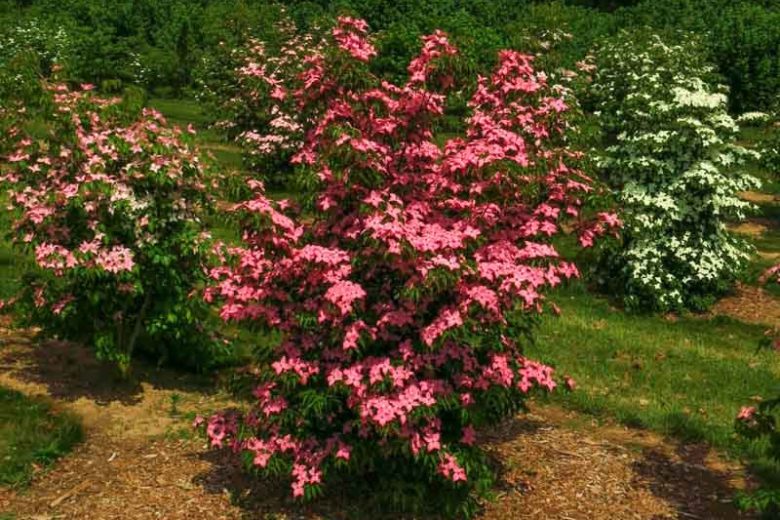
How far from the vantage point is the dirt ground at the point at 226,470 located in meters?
8.54

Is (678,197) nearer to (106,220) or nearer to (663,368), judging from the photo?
(663,368)

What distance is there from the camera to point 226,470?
30.4ft

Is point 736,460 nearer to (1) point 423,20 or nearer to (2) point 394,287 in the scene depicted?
(2) point 394,287

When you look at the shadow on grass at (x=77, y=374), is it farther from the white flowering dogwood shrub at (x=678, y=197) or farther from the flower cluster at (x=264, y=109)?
the flower cluster at (x=264, y=109)

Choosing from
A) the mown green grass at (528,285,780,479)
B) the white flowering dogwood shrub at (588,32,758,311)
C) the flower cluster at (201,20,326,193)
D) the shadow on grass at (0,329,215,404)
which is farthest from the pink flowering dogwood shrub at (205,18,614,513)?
the flower cluster at (201,20,326,193)

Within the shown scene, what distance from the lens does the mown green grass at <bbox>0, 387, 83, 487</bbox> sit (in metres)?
9.05

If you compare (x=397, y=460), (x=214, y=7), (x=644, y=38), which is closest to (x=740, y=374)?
(x=397, y=460)

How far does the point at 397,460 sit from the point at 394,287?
164 cm

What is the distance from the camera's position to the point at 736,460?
999 cm

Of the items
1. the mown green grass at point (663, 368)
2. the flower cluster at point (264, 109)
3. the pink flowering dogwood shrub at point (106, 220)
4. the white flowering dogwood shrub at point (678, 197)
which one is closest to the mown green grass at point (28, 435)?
the pink flowering dogwood shrub at point (106, 220)

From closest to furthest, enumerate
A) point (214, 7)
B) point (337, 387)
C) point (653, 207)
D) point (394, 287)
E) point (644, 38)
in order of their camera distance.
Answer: point (337, 387) < point (394, 287) < point (653, 207) < point (644, 38) < point (214, 7)

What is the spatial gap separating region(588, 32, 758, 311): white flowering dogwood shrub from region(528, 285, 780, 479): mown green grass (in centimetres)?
76

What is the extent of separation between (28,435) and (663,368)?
28.9ft

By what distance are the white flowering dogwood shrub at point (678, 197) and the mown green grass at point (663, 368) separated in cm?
76
